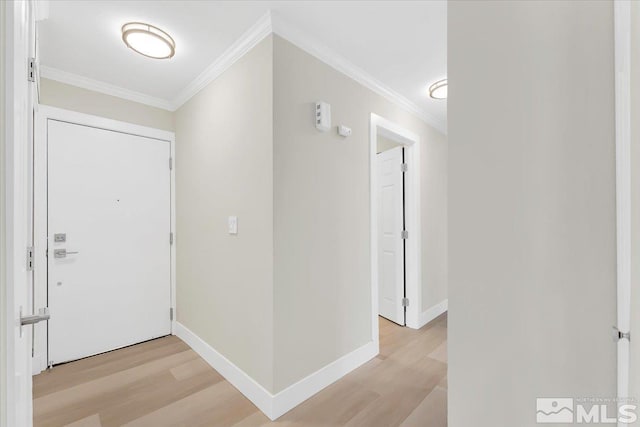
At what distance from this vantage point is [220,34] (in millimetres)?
1892

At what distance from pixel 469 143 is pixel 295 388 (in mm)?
1767

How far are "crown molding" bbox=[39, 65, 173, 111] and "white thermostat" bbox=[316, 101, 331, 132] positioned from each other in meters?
1.96

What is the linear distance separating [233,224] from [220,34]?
1322 millimetres

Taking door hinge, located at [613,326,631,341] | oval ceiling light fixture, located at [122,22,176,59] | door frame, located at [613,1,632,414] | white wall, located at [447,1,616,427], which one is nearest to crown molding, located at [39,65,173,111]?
oval ceiling light fixture, located at [122,22,176,59]

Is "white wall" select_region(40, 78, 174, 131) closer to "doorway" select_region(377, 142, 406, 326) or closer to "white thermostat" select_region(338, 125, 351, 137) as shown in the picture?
"white thermostat" select_region(338, 125, 351, 137)

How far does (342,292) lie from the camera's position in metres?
2.19

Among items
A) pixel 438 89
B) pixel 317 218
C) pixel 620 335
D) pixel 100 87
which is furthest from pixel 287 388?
pixel 100 87

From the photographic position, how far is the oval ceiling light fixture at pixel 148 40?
1.81 m

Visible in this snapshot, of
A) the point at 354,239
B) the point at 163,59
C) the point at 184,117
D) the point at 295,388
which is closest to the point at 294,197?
the point at 354,239

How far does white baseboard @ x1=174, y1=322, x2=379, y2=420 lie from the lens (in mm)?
1735

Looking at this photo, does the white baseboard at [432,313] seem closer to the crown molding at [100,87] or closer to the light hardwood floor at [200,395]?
the light hardwood floor at [200,395]

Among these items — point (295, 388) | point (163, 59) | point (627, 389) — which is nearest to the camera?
point (627, 389)

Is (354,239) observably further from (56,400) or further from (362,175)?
(56,400)

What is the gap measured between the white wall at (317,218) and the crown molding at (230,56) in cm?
15
